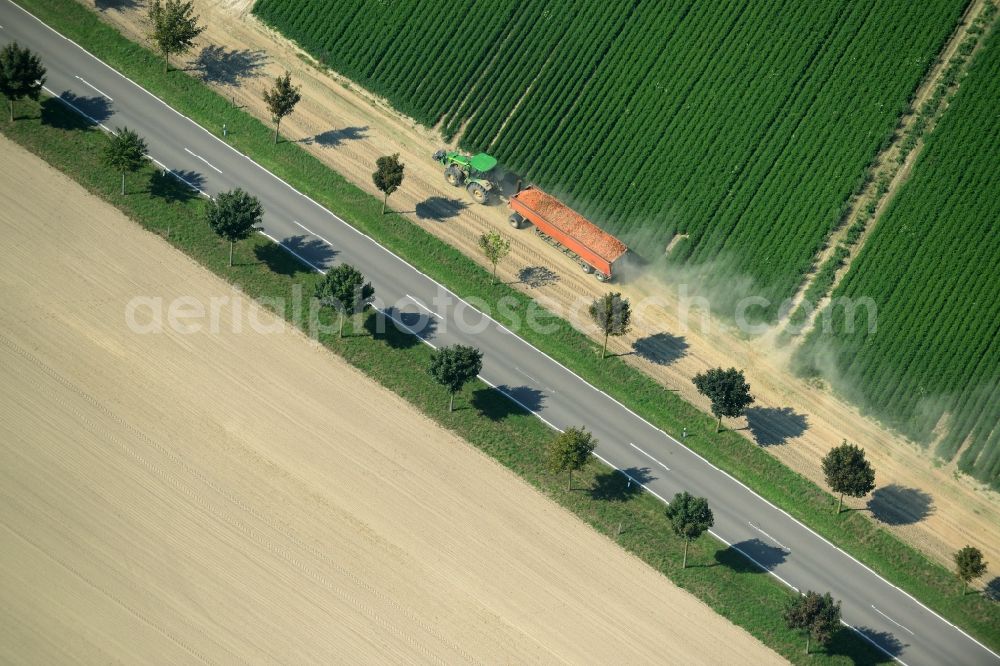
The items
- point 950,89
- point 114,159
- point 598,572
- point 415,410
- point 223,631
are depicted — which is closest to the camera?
point 223,631

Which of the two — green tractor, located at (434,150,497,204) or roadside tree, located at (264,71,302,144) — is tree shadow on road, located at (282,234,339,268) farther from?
green tractor, located at (434,150,497,204)

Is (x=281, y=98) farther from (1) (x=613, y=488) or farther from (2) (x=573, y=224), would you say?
(1) (x=613, y=488)

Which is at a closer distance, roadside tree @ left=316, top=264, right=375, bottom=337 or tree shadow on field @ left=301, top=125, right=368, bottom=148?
roadside tree @ left=316, top=264, right=375, bottom=337

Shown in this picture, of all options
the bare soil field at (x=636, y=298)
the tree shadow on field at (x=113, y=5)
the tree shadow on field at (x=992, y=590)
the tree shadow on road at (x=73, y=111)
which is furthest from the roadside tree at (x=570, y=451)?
the tree shadow on field at (x=113, y=5)

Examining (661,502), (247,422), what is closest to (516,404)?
(661,502)

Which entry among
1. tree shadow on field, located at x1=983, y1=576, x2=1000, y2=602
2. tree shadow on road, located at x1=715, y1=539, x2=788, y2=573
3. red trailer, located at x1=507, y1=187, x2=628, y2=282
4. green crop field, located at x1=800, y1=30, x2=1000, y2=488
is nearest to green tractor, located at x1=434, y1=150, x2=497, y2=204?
red trailer, located at x1=507, y1=187, x2=628, y2=282

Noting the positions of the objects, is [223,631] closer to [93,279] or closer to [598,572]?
[598,572]
